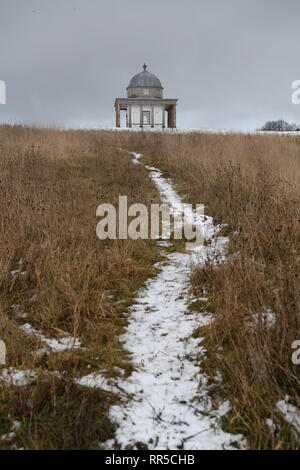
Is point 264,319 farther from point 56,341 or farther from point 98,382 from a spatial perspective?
point 56,341

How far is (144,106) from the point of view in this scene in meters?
33.3

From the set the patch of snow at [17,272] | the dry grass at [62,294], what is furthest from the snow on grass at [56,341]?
the patch of snow at [17,272]

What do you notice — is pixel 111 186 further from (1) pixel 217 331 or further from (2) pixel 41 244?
(1) pixel 217 331

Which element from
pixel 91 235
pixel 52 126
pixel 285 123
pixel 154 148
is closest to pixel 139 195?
pixel 91 235

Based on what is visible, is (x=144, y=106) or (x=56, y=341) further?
(x=144, y=106)

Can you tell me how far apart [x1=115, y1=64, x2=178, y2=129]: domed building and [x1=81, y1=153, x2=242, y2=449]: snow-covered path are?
30.6 m

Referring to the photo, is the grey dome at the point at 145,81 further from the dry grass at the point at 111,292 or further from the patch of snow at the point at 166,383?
the patch of snow at the point at 166,383

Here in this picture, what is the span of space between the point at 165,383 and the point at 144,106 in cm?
3387

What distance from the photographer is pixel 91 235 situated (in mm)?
4887

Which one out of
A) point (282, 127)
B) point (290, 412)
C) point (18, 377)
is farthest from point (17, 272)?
point (282, 127)

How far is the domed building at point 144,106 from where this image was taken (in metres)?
33.0

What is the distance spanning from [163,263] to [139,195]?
9.45ft

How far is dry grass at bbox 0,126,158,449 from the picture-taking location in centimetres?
200

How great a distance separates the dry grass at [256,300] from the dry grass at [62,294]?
0.81 meters
